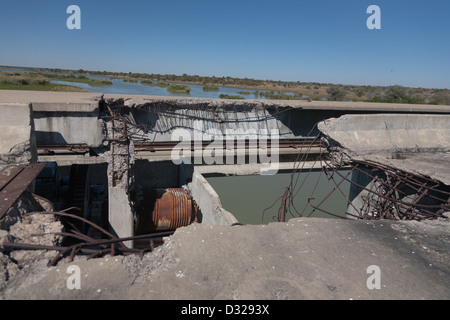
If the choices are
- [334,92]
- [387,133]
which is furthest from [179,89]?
[387,133]

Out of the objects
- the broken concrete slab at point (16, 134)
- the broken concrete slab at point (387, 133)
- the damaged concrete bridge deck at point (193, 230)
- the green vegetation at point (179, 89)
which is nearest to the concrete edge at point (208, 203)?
the damaged concrete bridge deck at point (193, 230)

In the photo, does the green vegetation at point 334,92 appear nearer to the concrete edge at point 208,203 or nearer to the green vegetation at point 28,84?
the green vegetation at point 28,84

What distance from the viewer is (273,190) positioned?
15109 millimetres

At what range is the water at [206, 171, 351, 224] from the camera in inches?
512

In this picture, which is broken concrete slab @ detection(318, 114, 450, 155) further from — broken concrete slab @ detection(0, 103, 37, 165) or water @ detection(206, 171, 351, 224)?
broken concrete slab @ detection(0, 103, 37, 165)

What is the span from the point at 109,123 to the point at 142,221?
2843 mm

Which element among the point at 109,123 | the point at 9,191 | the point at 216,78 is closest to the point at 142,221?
the point at 109,123

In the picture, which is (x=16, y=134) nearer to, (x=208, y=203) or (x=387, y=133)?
(x=208, y=203)

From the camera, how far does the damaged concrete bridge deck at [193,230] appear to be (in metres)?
2.22

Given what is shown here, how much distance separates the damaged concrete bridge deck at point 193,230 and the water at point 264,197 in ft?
14.8

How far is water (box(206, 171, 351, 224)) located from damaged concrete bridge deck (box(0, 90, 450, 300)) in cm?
450

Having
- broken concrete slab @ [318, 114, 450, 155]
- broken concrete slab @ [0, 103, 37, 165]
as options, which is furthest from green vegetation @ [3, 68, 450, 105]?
broken concrete slab @ [0, 103, 37, 165]

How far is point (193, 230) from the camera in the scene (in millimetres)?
2922
